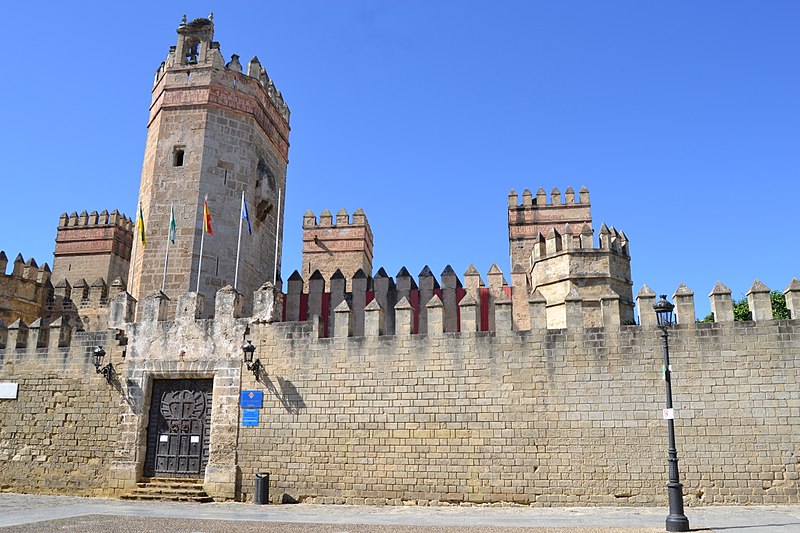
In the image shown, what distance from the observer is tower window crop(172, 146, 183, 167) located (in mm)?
16953

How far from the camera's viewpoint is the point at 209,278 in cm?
1627

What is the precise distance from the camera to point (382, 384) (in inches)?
491

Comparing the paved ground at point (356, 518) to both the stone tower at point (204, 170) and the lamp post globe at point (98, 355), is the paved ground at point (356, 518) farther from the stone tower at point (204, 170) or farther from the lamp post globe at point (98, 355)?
the stone tower at point (204, 170)

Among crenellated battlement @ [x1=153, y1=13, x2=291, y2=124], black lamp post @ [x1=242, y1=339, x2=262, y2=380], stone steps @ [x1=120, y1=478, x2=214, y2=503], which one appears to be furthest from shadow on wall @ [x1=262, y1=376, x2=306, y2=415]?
crenellated battlement @ [x1=153, y1=13, x2=291, y2=124]

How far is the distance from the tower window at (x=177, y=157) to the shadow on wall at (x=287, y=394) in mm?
7010


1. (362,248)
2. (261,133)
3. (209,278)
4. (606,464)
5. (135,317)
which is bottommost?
(606,464)

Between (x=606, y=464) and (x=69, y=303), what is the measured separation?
600 inches

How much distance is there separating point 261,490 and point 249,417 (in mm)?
1444

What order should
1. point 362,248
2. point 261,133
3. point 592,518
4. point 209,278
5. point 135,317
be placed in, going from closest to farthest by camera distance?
point 592,518, point 135,317, point 209,278, point 261,133, point 362,248

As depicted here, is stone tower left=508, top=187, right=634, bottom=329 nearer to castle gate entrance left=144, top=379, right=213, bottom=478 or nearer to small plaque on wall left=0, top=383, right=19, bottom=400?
castle gate entrance left=144, top=379, right=213, bottom=478

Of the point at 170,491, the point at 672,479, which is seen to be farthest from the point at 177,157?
the point at 672,479

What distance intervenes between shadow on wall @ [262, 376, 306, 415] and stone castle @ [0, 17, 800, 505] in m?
0.04

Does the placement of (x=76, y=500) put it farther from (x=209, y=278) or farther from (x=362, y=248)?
(x=362, y=248)

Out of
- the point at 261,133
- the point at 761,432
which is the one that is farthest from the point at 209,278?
the point at 761,432
